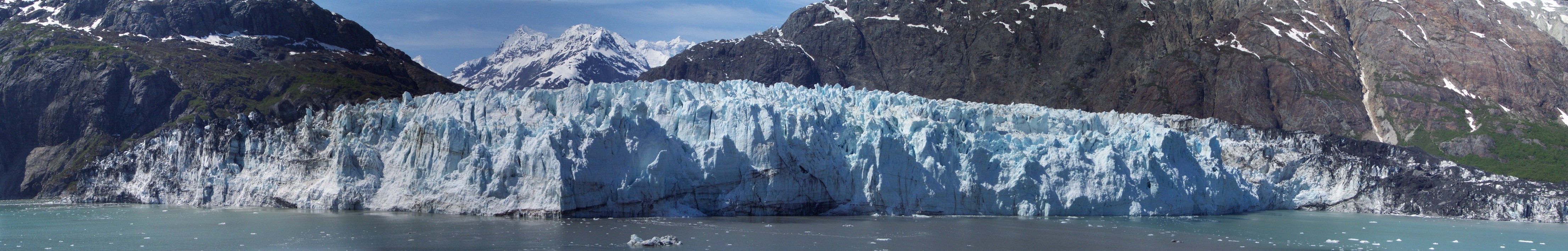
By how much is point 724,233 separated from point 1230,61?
67234mm

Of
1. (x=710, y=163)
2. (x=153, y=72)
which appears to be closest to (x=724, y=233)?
(x=710, y=163)

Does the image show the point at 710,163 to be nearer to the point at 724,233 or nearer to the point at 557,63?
the point at 724,233

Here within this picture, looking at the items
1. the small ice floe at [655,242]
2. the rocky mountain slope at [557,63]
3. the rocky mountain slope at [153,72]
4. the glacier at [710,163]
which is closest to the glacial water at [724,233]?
the small ice floe at [655,242]

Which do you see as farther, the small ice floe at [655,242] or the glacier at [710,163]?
the glacier at [710,163]

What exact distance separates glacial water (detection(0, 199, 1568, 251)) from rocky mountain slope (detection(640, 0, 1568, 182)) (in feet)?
138

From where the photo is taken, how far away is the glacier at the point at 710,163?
A: 125 ft

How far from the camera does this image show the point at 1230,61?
8819 cm

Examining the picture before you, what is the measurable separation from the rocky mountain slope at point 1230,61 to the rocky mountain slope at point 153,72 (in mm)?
30282

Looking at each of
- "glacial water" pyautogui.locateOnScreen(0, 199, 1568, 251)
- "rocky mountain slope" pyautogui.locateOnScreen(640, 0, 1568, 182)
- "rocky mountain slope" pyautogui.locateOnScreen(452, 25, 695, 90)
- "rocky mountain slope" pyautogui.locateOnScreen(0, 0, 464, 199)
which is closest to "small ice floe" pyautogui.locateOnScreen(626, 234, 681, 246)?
"glacial water" pyautogui.locateOnScreen(0, 199, 1568, 251)

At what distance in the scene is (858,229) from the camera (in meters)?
34.4

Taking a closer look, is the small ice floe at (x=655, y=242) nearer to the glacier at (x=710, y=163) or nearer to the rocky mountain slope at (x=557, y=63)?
the glacier at (x=710, y=163)

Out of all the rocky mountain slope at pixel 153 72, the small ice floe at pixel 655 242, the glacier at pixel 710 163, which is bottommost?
the small ice floe at pixel 655 242

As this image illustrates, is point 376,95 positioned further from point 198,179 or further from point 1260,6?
point 1260,6

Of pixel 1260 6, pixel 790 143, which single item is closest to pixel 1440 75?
pixel 1260 6
